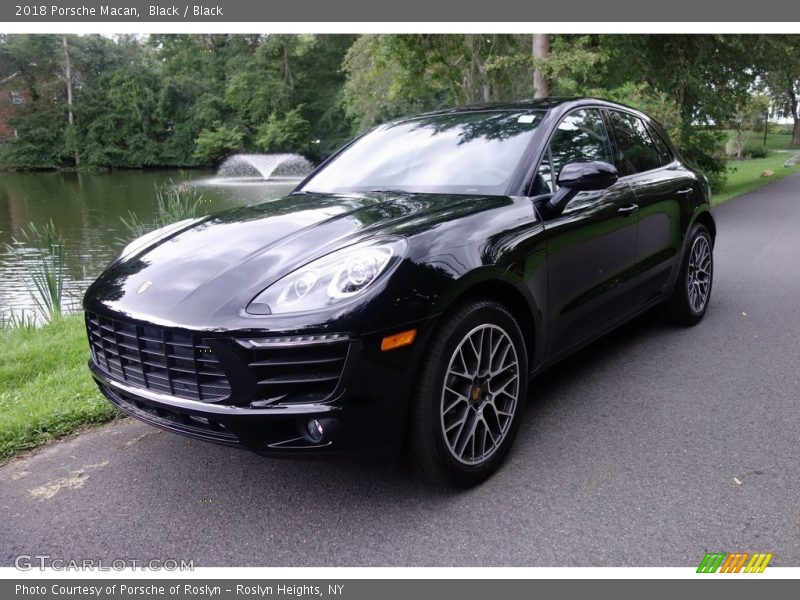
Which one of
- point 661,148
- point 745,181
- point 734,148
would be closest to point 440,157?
point 661,148

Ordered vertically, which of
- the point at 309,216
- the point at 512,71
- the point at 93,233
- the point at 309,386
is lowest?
the point at 93,233

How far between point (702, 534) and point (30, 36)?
5307 centimetres

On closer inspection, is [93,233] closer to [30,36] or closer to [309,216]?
[309,216]

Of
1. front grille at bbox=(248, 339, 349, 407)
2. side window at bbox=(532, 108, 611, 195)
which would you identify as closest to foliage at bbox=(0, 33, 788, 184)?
side window at bbox=(532, 108, 611, 195)

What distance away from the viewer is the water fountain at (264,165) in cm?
4054

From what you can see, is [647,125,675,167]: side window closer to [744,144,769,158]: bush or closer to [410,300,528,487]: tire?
[410,300,528,487]: tire

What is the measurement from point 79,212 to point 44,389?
1978 centimetres

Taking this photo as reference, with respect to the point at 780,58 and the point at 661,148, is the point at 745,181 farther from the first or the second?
the point at 661,148

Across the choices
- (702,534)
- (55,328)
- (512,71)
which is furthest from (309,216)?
(512,71)

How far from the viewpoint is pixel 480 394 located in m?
2.85

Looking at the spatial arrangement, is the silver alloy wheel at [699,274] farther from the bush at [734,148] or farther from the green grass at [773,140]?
the green grass at [773,140]

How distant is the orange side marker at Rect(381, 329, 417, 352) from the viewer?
2.41m

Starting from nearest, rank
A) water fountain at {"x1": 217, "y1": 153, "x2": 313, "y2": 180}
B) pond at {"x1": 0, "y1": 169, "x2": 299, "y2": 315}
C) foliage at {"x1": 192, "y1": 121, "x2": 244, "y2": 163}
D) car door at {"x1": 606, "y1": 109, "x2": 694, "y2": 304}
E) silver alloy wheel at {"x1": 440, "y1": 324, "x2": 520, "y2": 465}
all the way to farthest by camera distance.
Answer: silver alloy wheel at {"x1": 440, "y1": 324, "x2": 520, "y2": 465} → car door at {"x1": 606, "y1": 109, "x2": 694, "y2": 304} → pond at {"x1": 0, "y1": 169, "x2": 299, "y2": 315} → water fountain at {"x1": 217, "y1": 153, "x2": 313, "y2": 180} → foliage at {"x1": 192, "y1": 121, "x2": 244, "y2": 163}

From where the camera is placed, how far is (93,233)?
1717 centimetres
